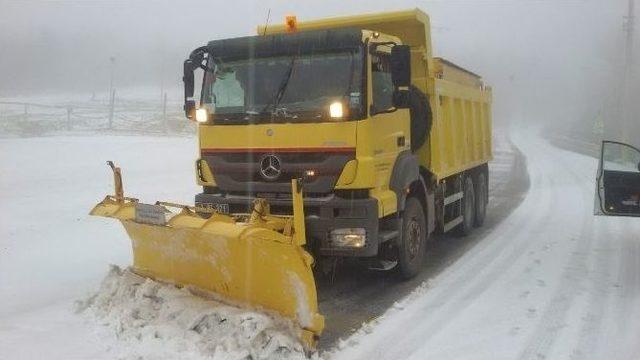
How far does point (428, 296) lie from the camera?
20.0 ft

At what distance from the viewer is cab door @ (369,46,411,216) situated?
570 cm

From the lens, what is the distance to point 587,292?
6180 millimetres

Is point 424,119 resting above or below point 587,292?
above

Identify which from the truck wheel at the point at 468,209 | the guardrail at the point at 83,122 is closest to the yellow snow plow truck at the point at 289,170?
the truck wheel at the point at 468,209

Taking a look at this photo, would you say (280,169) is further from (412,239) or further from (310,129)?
(412,239)

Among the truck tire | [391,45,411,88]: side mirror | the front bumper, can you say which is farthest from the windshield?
the truck tire

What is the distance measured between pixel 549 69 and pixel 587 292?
129 metres

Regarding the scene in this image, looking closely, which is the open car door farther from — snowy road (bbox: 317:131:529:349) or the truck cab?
the truck cab

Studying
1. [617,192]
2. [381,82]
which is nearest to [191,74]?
[381,82]

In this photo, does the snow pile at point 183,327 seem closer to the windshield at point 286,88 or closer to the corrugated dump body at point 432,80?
the windshield at point 286,88

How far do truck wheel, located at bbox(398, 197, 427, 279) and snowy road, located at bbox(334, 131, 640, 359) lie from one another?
32cm

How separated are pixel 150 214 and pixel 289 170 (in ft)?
4.46

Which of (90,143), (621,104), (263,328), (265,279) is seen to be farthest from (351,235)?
(621,104)

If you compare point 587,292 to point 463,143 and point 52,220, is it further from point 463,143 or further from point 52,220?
point 52,220
